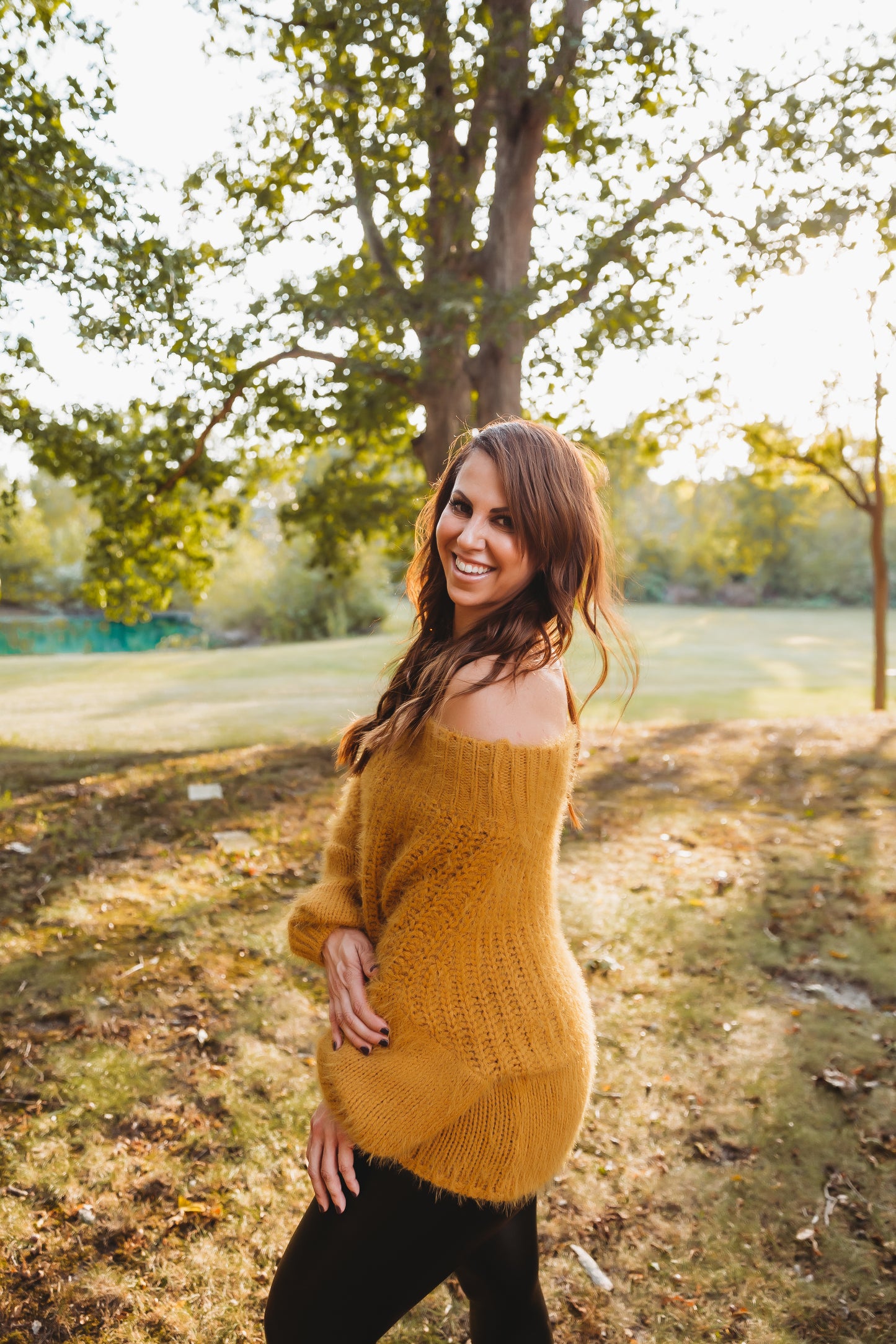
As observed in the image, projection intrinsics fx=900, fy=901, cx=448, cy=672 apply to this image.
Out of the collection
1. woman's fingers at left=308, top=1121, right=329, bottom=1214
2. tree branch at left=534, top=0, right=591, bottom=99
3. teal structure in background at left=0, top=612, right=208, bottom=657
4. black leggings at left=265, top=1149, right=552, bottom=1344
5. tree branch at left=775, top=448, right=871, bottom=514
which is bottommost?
teal structure in background at left=0, top=612, right=208, bottom=657

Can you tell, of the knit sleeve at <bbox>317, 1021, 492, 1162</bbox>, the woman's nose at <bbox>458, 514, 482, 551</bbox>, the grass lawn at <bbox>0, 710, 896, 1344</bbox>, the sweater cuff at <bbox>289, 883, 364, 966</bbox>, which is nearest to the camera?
the knit sleeve at <bbox>317, 1021, 492, 1162</bbox>

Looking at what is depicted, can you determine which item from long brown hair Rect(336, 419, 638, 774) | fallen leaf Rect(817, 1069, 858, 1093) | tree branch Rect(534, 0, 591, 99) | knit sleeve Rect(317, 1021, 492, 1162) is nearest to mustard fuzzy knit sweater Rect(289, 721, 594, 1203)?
knit sleeve Rect(317, 1021, 492, 1162)

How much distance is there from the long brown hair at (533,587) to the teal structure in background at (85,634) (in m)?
30.2

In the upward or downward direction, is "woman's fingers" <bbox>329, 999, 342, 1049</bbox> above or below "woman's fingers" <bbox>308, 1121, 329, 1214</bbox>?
above

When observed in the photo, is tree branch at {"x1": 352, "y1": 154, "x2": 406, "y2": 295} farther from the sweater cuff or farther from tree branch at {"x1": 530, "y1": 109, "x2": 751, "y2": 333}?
the sweater cuff

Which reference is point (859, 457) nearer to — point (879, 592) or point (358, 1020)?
point (879, 592)

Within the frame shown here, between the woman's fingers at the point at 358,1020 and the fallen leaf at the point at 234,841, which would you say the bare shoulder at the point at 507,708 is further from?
the fallen leaf at the point at 234,841

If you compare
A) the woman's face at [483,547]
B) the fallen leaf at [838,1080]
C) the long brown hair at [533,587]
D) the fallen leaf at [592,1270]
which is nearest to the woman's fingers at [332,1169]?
the long brown hair at [533,587]

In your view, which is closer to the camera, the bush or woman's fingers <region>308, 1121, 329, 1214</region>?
woman's fingers <region>308, 1121, 329, 1214</region>

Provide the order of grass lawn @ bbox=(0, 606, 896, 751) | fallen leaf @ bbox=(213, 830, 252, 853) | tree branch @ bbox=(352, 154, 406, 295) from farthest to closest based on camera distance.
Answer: grass lawn @ bbox=(0, 606, 896, 751)
tree branch @ bbox=(352, 154, 406, 295)
fallen leaf @ bbox=(213, 830, 252, 853)

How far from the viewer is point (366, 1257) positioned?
1.62 meters

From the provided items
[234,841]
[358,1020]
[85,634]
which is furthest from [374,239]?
[85,634]

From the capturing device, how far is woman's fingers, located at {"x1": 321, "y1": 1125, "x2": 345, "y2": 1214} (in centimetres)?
164

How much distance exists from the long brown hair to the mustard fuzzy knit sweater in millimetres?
152
